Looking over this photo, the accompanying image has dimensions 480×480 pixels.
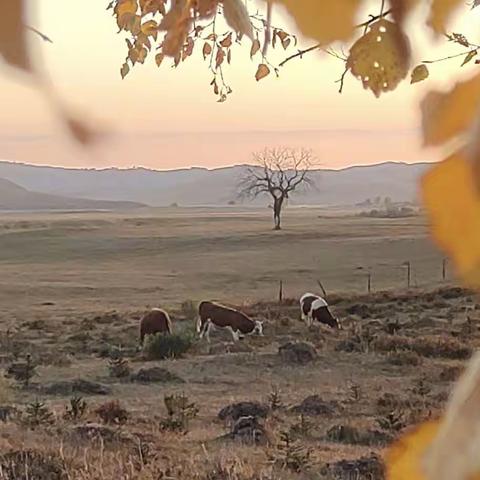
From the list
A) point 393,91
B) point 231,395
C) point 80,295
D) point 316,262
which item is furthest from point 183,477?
point 316,262

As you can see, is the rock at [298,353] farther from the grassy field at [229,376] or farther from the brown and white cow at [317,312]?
the brown and white cow at [317,312]

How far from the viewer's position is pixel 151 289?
69.1ft

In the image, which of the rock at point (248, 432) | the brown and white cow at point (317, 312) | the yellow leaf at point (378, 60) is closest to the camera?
the yellow leaf at point (378, 60)

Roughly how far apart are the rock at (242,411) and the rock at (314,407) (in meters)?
0.31

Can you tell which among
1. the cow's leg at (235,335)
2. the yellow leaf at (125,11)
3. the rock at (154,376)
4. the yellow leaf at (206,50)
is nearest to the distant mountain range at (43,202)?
the cow's leg at (235,335)

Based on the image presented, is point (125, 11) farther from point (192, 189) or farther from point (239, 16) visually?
point (192, 189)

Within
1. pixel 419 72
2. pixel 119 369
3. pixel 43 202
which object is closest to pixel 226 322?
pixel 119 369

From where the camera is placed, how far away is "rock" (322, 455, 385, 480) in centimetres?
468

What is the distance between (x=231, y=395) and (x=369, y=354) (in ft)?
8.51

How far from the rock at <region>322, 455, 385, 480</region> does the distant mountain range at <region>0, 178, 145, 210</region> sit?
66101 millimetres

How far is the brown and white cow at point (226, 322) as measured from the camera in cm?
1159

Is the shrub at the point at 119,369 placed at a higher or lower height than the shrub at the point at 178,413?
lower

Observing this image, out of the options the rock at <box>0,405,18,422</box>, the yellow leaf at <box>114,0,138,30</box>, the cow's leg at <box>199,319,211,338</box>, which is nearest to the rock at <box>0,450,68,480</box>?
the rock at <box>0,405,18,422</box>

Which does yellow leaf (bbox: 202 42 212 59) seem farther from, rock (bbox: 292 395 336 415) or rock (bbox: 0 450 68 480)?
rock (bbox: 292 395 336 415)
